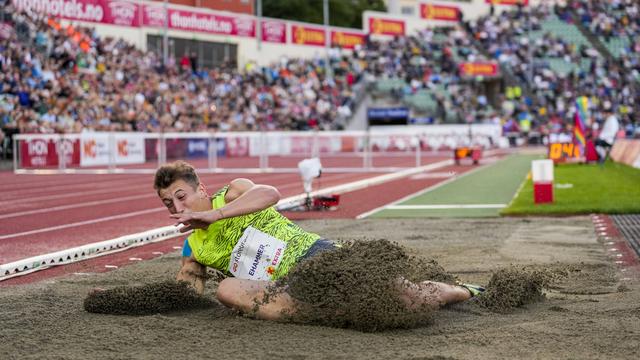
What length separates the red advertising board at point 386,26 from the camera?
71.2 metres

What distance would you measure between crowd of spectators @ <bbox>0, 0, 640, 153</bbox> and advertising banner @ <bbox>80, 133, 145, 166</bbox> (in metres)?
0.90

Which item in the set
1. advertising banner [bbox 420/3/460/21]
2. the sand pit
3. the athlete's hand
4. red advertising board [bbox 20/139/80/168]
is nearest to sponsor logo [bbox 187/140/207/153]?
red advertising board [bbox 20/139/80/168]

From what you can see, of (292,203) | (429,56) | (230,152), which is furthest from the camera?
(429,56)

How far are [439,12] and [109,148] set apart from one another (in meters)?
46.1

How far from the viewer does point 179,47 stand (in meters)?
51.8

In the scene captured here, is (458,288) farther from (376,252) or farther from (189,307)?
(189,307)

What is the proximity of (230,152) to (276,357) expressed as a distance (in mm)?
34719

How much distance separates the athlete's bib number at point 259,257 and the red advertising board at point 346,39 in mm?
60436

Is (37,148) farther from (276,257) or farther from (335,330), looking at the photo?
(335,330)

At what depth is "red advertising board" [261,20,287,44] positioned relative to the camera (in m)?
58.6

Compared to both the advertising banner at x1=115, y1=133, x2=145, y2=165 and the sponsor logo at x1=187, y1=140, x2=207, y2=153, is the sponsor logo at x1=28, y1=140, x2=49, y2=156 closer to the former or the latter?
the advertising banner at x1=115, y1=133, x2=145, y2=165

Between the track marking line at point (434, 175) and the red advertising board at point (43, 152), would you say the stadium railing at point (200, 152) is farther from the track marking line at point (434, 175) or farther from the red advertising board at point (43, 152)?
the track marking line at point (434, 175)

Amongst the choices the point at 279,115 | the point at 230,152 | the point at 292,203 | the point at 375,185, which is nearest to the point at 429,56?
the point at 279,115

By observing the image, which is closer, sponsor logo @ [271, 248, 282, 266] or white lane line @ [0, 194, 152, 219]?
sponsor logo @ [271, 248, 282, 266]
